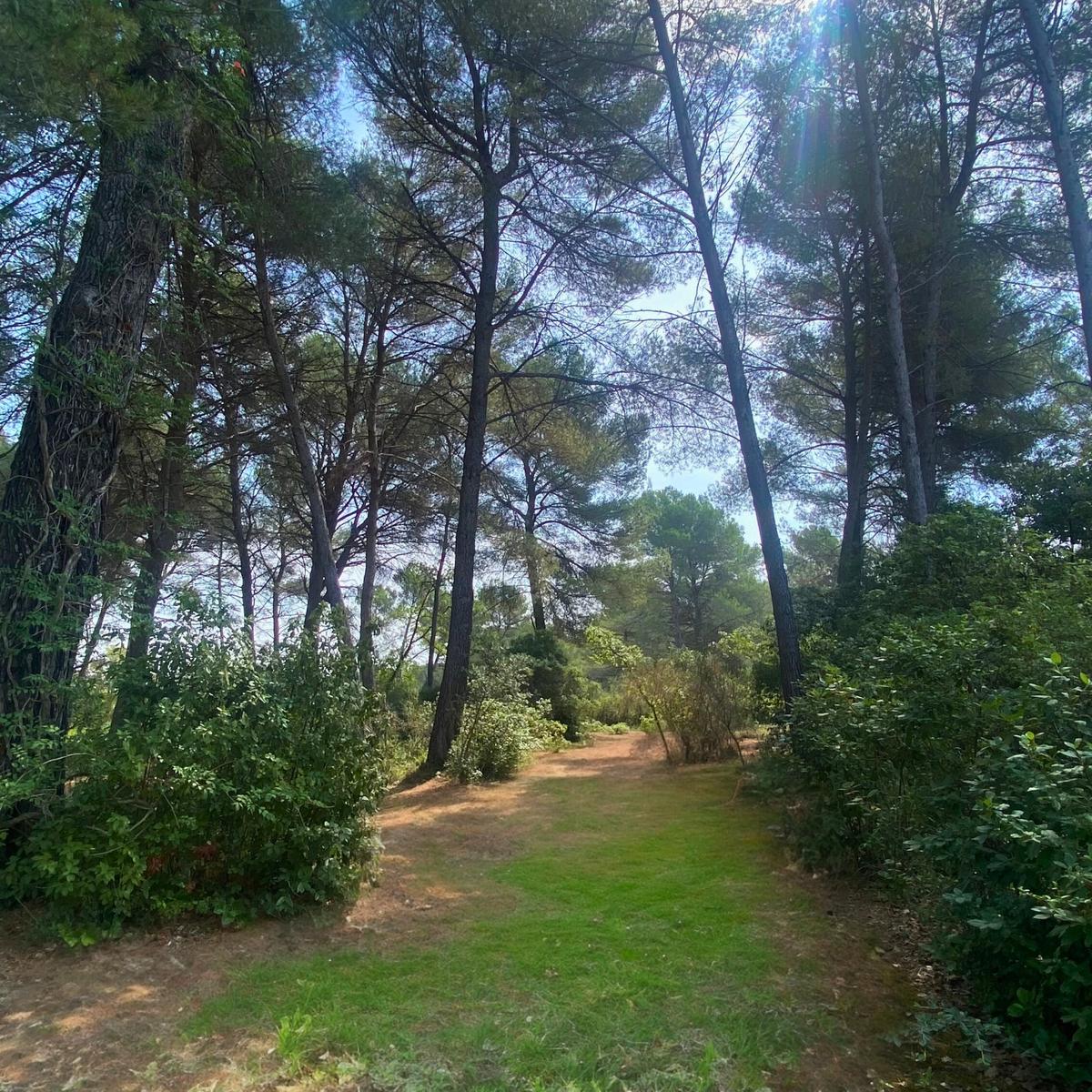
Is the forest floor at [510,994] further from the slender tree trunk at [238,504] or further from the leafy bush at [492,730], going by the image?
the slender tree trunk at [238,504]

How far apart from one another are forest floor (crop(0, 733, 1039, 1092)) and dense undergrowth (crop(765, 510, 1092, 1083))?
415mm

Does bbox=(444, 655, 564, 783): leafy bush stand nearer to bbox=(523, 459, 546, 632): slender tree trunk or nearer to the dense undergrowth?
the dense undergrowth

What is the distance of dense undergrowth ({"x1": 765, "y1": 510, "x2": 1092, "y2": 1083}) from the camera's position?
196 cm

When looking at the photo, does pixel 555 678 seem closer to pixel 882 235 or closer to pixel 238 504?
pixel 238 504

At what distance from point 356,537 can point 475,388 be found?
6.16 metres

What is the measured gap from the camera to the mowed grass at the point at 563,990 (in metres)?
2.41

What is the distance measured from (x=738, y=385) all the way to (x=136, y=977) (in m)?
7.03

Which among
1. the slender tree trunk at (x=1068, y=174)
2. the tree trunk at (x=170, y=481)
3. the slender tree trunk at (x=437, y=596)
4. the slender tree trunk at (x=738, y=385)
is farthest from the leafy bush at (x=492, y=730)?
the slender tree trunk at (x=1068, y=174)

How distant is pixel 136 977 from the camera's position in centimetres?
303

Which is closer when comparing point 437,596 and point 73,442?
point 73,442

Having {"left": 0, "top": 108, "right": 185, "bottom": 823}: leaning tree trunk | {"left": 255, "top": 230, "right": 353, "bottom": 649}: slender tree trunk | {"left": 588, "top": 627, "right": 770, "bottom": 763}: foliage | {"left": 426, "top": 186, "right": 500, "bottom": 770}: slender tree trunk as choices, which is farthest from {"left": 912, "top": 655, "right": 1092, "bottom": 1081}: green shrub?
{"left": 426, "top": 186, "right": 500, "bottom": 770}: slender tree trunk

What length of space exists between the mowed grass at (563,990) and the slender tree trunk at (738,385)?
2666 millimetres

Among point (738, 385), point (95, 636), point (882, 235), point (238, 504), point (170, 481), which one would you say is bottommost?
point (95, 636)

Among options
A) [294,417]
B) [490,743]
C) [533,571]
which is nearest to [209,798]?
[490,743]
